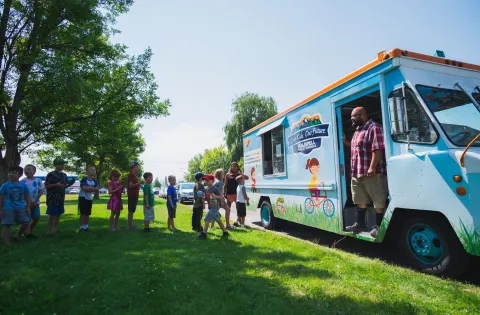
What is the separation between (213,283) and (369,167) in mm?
2943

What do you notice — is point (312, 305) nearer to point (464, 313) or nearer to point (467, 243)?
point (464, 313)

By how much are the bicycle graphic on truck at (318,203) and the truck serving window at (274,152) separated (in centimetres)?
137

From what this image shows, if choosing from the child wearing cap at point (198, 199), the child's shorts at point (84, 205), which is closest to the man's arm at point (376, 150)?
the child wearing cap at point (198, 199)

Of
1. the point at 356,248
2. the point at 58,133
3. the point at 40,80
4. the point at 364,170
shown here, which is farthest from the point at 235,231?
the point at 58,133

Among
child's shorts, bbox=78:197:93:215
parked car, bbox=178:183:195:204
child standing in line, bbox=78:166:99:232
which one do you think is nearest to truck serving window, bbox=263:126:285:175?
child standing in line, bbox=78:166:99:232

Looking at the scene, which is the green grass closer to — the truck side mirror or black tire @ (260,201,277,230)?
the truck side mirror

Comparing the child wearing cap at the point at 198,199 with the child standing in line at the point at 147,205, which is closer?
the child wearing cap at the point at 198,199

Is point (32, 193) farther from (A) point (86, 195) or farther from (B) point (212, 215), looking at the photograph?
(B) point (212, 215)

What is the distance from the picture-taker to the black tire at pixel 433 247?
3658 mm

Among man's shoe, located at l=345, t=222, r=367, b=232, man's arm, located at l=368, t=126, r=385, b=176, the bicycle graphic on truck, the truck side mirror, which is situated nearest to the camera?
the truck side mirror

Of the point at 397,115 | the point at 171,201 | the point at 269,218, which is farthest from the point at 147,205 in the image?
the point at 397,115

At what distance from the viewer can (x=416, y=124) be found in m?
4.05

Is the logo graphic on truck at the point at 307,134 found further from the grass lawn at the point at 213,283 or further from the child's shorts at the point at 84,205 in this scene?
the child's shorts at the point at 84,205

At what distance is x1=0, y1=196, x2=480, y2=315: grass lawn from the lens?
9.68ft
